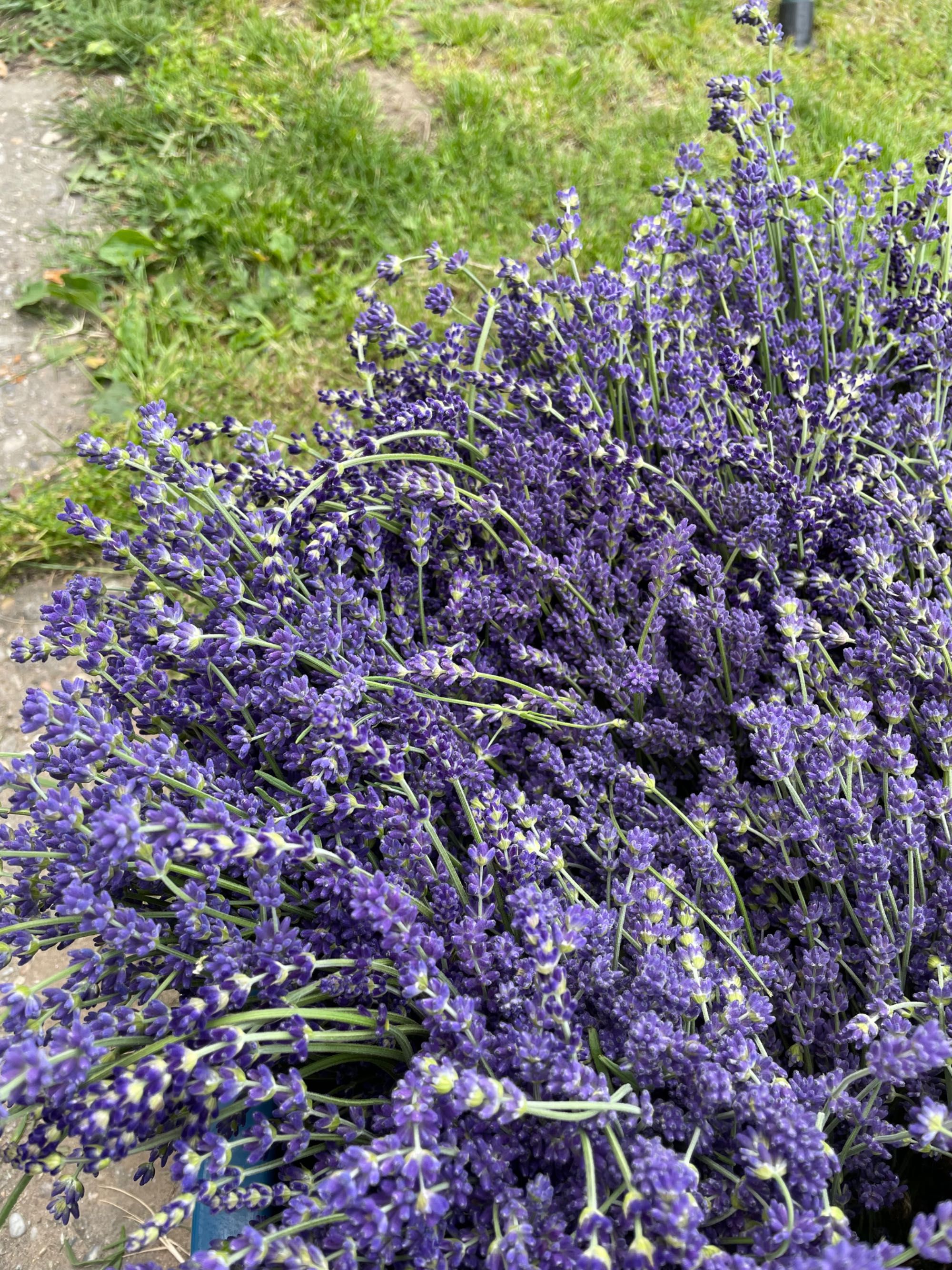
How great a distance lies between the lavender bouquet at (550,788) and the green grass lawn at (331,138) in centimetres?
146

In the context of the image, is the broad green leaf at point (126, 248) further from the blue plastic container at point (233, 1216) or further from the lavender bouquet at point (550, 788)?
the blue plastic container at point (233, 1216)

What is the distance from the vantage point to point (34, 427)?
10.3 feet

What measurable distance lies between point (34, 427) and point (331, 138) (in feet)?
4.73

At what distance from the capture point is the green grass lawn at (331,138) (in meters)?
3.17

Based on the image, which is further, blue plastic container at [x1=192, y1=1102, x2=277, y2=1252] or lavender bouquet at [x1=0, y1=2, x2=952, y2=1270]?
blue plastic container at [x1=192, y1=1102, x2=277, y2=1252]

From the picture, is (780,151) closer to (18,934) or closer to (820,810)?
(820,810)

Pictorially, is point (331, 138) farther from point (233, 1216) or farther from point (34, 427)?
point (233, 1216)

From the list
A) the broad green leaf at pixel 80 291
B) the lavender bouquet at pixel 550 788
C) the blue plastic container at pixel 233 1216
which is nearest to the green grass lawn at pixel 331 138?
the broad green leaf at pixel 80 291

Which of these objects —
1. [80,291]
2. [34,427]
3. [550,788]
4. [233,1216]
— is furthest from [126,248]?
[233,1216]

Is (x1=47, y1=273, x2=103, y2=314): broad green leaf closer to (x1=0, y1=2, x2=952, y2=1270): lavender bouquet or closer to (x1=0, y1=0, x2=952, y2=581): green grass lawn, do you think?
(x1=0, y1=0, x2=952, y2=581): green grass lawn

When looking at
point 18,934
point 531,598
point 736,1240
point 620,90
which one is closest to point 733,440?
point 531,598

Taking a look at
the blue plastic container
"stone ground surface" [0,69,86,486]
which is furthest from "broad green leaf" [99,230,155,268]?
the blue plastic container

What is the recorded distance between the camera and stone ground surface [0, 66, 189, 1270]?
1925 millimetres

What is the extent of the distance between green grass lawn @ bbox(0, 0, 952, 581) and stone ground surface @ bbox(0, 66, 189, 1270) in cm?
11
